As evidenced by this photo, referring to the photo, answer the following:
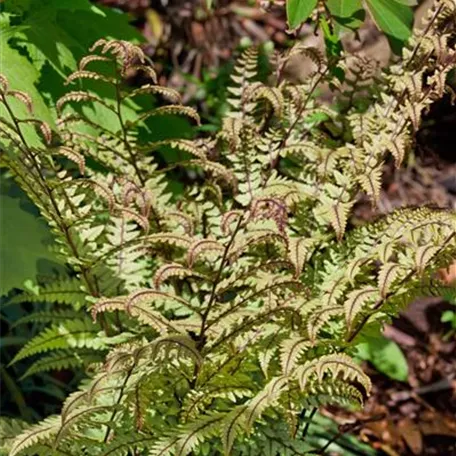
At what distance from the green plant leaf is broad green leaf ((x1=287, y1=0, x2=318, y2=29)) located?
1.50m

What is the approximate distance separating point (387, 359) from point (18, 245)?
1368 millimetres

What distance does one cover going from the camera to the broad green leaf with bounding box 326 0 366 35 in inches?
87.7

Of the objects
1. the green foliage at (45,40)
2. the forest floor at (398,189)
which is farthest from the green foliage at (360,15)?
the green foliage at (45,40)

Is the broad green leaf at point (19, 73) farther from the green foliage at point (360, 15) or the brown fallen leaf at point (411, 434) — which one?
the brown fallen leaf at point (411, 434)

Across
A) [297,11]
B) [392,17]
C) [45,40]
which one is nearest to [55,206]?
[45,40]

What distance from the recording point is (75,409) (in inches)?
76.8

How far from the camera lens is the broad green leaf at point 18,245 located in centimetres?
255

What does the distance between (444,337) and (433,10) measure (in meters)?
1.46

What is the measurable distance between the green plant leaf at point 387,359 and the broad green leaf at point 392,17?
4.13 ft

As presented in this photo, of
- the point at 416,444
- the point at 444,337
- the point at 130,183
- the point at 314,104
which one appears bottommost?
the point at 416,444

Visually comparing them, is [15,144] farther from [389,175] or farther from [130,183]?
[389,175]

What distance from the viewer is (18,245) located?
104 inches

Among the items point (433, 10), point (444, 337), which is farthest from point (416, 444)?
point (433, 10)

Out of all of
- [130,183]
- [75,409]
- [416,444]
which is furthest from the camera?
[416,444]
